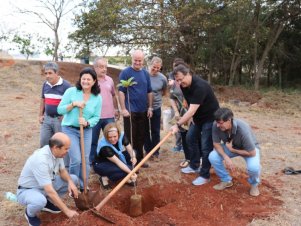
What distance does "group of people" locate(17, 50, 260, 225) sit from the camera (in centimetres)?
338

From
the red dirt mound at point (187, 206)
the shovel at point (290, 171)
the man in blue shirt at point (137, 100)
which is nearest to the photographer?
the red dirt mound at point (187, 206)

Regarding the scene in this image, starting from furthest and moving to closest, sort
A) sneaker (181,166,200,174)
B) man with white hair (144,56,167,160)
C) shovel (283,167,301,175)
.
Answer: man with white hair (144,56,167,160)
shovel (283,167,301,175)
sneaker (181,166,200,174)

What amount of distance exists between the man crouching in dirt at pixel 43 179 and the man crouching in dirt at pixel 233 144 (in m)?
1.67

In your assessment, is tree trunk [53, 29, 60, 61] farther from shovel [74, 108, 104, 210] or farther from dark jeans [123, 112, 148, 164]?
shovel [74, 108, 104, 210]

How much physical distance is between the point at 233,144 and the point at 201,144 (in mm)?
549

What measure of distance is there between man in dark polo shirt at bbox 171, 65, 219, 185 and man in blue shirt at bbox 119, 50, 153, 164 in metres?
0.75

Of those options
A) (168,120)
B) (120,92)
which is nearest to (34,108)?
(168,120)

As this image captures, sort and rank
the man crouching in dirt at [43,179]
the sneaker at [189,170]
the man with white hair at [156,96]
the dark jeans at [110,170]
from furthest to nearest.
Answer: the man with white hair at [156,96]
the sneaker at [189,170]
the dark jeans at [110,170]
the man crouching in dirt at [43,179]

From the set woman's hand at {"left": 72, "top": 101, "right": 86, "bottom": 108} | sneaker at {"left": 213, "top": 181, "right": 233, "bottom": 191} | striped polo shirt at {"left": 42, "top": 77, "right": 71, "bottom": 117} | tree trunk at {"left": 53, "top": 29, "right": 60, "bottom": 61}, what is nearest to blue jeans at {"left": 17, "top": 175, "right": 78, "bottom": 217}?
woman's hand at {"left": 72, "top": 101, "right": 86, "bottom": 108}

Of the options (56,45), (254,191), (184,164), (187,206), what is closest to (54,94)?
(187,206)

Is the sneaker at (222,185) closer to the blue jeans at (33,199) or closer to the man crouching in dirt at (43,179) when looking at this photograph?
the man crouching in dirt at (43,179)

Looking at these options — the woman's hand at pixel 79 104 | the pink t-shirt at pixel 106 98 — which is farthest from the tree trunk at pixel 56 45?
the woman's hand at pixel 79 104

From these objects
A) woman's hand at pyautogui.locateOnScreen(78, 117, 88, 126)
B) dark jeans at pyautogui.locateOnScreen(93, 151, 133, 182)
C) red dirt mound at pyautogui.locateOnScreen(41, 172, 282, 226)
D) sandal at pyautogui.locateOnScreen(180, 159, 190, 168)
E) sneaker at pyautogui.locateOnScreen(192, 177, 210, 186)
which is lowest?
red dirt mound at pyautogui.locateOnScreen(41, 172, 282, 226)

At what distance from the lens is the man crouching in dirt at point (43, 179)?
127 inches
